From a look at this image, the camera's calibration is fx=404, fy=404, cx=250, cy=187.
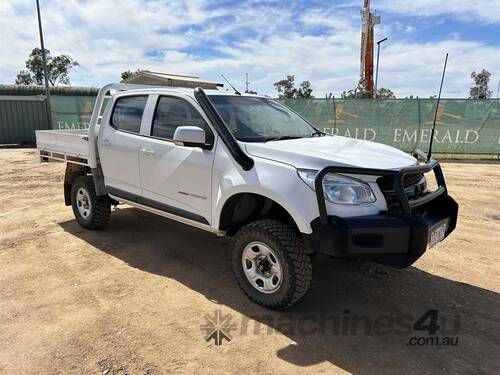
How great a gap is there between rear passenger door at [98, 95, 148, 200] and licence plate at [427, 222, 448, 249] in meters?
Answer: 3.17

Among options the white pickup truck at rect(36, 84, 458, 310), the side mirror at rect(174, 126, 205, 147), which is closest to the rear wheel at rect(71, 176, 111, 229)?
the white pickup truck at rect(36, 84, 458, 310)

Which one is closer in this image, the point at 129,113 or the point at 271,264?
the point at 271,264

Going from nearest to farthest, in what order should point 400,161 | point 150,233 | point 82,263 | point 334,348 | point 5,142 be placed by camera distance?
1. point 334,348
2. point 400,161
3. point 82,263
4. point 150,233
5. point 5,142

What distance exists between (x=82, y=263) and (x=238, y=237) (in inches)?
82.7

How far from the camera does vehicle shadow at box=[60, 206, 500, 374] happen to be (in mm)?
2990

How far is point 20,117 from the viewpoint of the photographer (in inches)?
802

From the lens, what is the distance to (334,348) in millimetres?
3111

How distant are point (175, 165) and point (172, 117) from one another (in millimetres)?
571

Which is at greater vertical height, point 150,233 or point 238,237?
point 238,237

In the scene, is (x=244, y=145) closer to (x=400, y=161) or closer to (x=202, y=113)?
(x=202, y=113)

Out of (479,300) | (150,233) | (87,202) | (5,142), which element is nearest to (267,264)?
(479,300)

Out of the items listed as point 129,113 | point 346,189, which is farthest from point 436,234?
point 129,113

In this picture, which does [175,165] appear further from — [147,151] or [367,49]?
[367,49]

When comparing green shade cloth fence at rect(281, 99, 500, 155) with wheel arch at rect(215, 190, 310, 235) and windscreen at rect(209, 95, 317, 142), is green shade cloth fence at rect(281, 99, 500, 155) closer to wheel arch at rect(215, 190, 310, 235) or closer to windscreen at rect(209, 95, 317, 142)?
windscreen at rect(209, 95, 317, 142)
